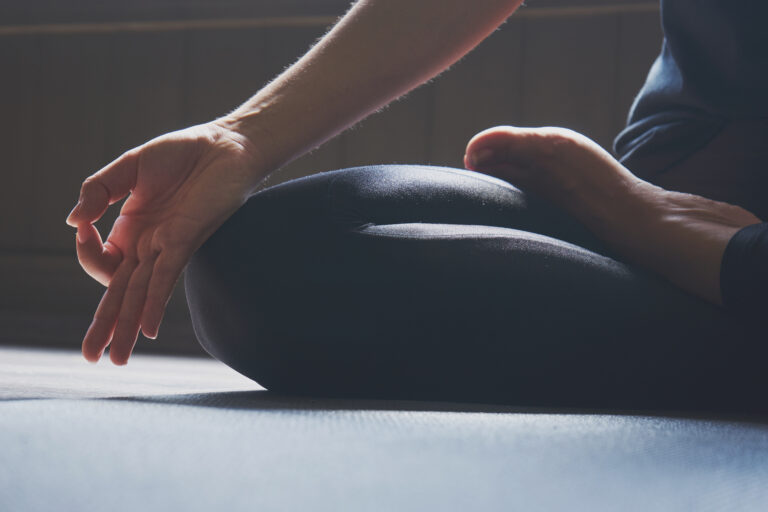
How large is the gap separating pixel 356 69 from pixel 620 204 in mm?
223

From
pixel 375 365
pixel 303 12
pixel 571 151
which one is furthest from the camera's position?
pixel 303 12

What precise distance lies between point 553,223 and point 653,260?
0.08 metres

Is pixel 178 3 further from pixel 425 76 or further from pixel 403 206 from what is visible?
pixel 403 206

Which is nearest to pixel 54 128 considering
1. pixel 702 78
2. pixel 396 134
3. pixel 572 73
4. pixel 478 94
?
pixel 396 134

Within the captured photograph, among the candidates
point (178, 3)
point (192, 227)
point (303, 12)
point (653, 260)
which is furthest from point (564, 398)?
point (178, 3)

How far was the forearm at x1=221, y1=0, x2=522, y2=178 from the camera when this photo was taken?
587mm

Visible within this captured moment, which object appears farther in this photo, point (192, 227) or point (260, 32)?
point (260, 32)

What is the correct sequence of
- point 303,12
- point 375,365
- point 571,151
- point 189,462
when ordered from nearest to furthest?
point 189,462, point 375,365, point 571,151, point 303,12

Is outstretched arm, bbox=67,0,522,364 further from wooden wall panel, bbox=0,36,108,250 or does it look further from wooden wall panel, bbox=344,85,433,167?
wooden wall panel, bbox=0,36,108,250

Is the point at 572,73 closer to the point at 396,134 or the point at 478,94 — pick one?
the point at 478,94

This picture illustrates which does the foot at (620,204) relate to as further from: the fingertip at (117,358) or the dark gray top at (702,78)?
the fingertip at (117,358)

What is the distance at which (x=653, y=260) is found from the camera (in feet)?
1.85

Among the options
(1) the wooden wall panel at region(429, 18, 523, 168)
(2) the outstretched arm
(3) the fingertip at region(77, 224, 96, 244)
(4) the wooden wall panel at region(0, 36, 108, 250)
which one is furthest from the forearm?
(4) the wooden wall panel at region(0, 36, 108, 250)

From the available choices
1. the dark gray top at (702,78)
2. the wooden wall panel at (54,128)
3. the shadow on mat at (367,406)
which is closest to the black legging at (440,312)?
the shadow on mat at (367,406)
